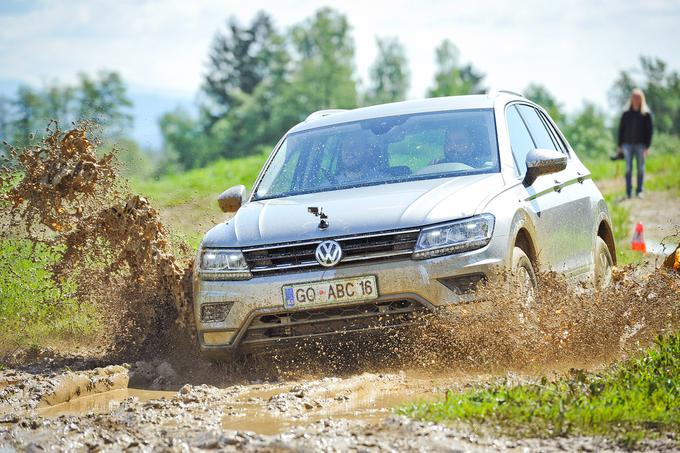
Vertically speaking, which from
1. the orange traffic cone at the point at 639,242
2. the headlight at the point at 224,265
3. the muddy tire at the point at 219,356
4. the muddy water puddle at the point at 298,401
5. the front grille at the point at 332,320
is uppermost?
the headlight at the point at 224,265

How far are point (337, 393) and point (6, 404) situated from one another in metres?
1.98

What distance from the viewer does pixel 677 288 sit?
789cm

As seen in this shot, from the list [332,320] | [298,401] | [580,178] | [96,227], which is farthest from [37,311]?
[580,178]

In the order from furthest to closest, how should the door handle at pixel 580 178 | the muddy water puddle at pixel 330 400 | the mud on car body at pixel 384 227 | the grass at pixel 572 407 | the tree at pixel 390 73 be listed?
the tree at pixel 390 73 → the door handle at pixel 580 178 → the mud on car body at pixel 384 227 → the muddy water puddle at pixel 330 400 → the grass at pixel 572 407

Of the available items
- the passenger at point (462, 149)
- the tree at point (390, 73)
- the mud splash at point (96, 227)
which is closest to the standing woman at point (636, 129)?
the passenger at point (462, 149)

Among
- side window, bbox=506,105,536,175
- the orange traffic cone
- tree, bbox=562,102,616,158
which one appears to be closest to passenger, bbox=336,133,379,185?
side window, bbox=506,105,536,175

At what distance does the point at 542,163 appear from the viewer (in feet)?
25.6

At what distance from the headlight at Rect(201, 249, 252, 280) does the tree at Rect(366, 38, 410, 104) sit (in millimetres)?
126860

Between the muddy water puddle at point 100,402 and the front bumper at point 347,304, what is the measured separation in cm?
50

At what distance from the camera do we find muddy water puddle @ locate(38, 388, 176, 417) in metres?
6.73

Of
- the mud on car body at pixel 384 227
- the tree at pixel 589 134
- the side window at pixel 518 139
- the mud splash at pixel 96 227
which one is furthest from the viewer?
the tree at pixel 589 134

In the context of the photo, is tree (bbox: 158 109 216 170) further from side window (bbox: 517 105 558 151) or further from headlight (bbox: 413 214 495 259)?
headlight (bbox: 413 214 495 259)

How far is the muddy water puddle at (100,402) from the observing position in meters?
6.73

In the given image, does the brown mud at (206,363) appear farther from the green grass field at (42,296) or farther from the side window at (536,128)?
the side window at (536,128)
